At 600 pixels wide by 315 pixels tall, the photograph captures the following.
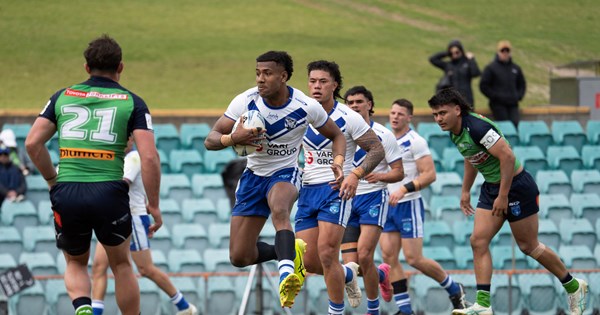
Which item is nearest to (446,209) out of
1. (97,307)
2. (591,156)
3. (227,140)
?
(591,156)

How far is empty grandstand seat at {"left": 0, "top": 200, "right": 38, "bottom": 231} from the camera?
1659 cm

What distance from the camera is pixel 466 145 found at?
34.2 ft

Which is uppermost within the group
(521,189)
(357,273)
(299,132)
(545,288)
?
(299,132)

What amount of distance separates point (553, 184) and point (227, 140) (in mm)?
10286

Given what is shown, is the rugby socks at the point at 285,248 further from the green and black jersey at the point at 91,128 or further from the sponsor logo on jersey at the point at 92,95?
the sponsor logo on jersey at the point at 92,95

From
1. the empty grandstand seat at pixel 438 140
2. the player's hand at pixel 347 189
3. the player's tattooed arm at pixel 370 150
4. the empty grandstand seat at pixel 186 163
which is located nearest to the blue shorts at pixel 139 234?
the player's tattooed arm at pixel 370 150

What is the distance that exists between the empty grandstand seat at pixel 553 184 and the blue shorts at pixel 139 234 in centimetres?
797

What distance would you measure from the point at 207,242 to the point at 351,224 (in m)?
5.03

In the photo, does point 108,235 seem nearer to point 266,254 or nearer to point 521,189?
point 266,254

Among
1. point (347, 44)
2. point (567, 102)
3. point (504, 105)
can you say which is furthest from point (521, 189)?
point (347, 44)

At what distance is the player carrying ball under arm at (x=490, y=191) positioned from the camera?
404 inches

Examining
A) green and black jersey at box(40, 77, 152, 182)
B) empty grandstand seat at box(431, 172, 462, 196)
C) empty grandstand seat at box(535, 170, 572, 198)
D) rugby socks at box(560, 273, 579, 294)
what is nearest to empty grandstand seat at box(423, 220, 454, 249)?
empty grandstand seat at box(431, 172, 462, 196)

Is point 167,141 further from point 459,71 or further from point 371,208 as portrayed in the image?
point 371,208

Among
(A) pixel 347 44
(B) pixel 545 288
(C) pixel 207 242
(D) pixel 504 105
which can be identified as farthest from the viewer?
(A) pixel 347 44
